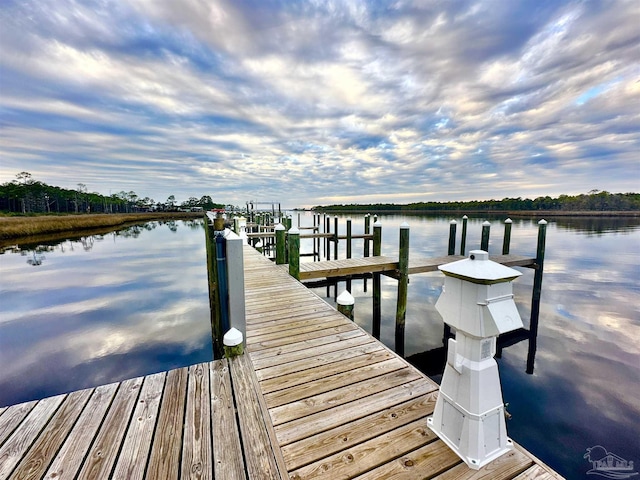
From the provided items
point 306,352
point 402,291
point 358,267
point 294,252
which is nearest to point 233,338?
point 306,352

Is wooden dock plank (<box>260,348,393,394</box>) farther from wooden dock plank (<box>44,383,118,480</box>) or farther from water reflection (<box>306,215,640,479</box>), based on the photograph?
water reflection (<box>306,215,640,479</box>)

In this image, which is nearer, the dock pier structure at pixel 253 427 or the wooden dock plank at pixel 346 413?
the dock pier structure at pixel 253 427

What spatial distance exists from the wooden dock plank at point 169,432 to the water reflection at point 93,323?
172 inches

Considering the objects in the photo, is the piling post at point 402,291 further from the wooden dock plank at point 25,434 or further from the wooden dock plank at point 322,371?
the wooden dock plank at point 25,434

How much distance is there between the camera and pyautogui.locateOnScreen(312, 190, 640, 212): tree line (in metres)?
56.2

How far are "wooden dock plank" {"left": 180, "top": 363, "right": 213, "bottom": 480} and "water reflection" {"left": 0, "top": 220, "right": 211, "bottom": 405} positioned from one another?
445 cm

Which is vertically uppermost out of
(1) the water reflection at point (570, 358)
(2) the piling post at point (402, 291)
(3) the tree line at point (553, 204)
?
(3) the tree line at point (553, 204)

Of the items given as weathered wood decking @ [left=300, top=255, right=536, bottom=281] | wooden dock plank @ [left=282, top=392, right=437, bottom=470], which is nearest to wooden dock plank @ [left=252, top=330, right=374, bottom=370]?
wooden dock plank @ [left=282, top=392, right=437, bottom=470]

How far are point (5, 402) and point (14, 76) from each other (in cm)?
1861

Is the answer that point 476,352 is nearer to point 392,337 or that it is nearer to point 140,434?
point 140,434

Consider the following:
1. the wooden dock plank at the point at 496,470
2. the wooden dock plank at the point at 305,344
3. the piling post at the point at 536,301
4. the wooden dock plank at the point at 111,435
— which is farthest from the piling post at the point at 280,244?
the piling post at the point at 536,301

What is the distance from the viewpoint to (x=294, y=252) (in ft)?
20.8

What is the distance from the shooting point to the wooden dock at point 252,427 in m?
1.53

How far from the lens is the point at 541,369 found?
5.94 metres
